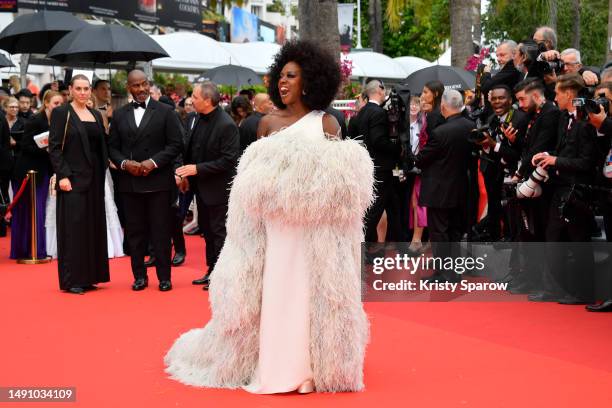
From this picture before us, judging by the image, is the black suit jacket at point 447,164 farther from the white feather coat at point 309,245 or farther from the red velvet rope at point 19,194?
the red velvet rope at point 19,194

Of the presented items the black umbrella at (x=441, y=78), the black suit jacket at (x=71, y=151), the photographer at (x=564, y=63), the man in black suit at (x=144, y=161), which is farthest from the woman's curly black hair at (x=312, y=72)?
the black umbrella at (x=441, y=78)

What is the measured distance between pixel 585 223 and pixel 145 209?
4.24 metres

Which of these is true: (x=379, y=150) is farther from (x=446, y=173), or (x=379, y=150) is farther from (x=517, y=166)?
(x=517, y=166)

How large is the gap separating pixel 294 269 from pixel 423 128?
5759mm

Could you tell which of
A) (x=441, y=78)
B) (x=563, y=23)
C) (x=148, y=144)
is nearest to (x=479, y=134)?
(x=148, y=144)

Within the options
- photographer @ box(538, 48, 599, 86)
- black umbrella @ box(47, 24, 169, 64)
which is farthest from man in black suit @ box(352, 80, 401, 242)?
black umbrella @ box(47, 24, 169, 64)

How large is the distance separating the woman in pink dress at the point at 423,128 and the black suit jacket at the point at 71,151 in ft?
11.5

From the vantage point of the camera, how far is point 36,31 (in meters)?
16.6

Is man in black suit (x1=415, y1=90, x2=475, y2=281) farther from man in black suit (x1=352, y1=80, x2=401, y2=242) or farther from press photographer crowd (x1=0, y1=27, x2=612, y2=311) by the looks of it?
man in black suit (x1=352, y1=80, x2=401, y2=242)

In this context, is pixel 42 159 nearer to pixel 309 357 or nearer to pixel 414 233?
pixel 414 233

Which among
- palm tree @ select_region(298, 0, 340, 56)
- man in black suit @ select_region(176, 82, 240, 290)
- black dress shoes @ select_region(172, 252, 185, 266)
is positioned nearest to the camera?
man in black suit @ select_region(176, 82, 240, 290)

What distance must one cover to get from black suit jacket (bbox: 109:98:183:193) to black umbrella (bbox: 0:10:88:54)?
7282 millimetres

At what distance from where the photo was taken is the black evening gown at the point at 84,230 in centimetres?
962

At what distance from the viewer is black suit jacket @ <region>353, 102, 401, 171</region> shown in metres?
10.8
